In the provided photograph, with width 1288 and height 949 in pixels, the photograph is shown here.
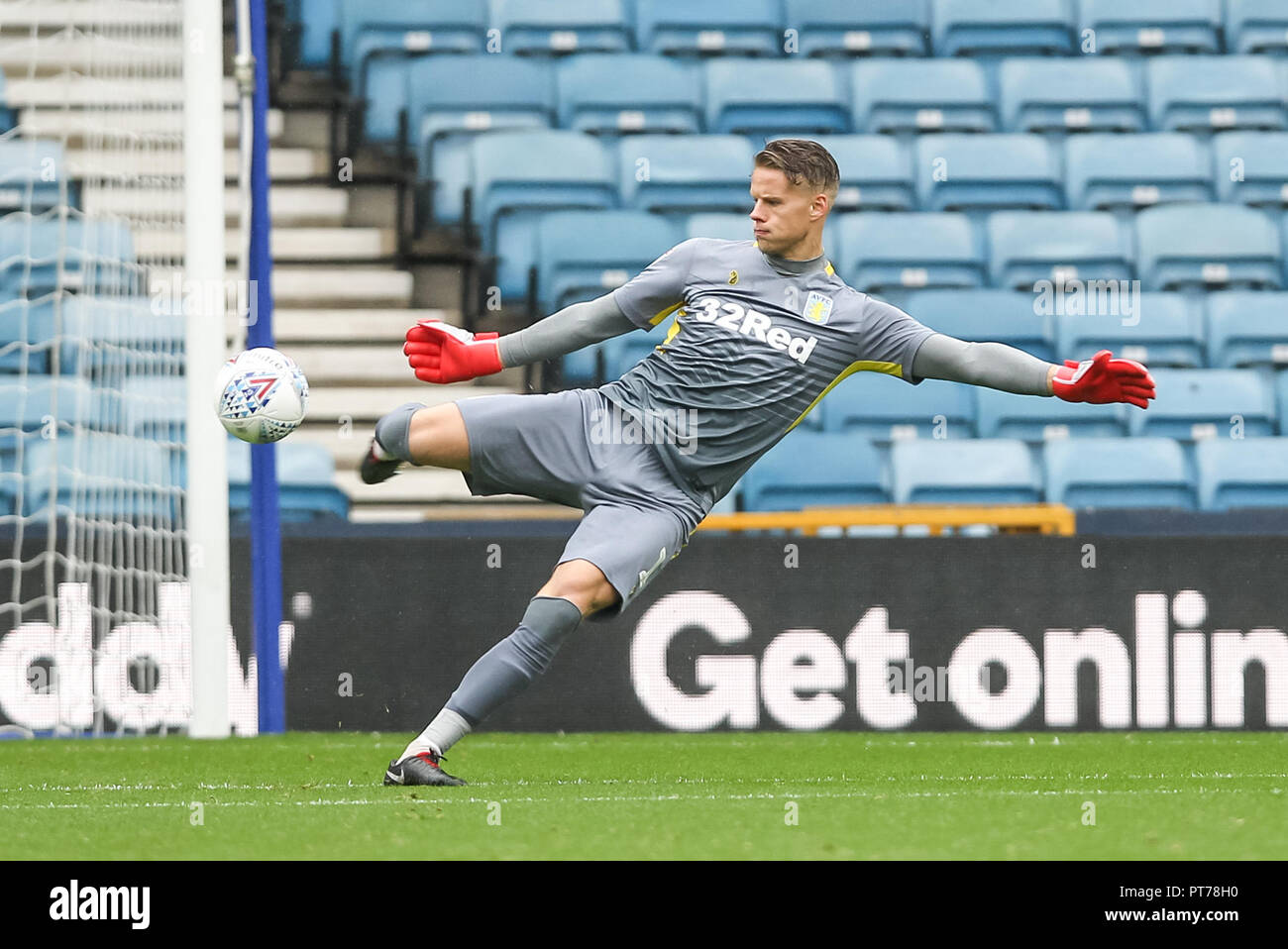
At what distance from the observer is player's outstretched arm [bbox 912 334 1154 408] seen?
16.6ft

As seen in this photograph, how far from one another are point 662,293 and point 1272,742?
133 inches

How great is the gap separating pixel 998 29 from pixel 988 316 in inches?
107

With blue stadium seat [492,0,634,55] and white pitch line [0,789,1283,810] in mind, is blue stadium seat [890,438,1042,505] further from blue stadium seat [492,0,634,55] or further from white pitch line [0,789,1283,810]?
white pitch line [0,789,1283,810]

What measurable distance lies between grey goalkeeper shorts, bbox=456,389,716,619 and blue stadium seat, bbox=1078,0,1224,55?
7.84 metres

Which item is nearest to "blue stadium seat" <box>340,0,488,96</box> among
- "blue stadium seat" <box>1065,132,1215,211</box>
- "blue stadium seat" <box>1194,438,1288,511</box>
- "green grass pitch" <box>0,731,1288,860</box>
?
"blue stadium seat" <box>1065,132,1215,211</box>

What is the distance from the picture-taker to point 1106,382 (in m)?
5.07

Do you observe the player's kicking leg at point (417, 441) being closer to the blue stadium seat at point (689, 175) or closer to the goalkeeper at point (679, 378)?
the goalkeeper at point (679, 378)

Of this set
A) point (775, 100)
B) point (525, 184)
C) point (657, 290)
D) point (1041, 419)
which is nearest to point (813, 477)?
point (1041, 419)

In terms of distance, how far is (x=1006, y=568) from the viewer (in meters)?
8.05

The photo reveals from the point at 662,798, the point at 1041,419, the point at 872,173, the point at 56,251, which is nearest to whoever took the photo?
the point at 662,798

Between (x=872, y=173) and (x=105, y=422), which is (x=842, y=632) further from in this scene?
(x=872, y=173)

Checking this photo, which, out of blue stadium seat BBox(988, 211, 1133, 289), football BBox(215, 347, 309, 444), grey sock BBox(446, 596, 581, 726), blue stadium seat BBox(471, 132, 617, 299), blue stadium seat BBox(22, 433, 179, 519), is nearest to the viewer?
grey sock BBox(446, 596, 581, 726)

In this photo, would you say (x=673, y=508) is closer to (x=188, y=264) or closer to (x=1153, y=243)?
(x=188, y=264)

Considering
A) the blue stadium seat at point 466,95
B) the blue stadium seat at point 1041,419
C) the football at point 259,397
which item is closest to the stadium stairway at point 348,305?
the blue stadium seat at point 466,95
